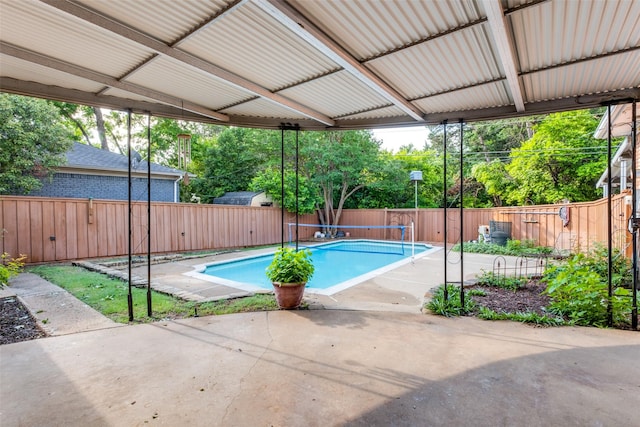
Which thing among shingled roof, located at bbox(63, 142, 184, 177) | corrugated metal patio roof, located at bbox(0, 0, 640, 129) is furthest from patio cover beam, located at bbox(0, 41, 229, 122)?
shingled roof, located at bbox(63, 142, 184, 177)

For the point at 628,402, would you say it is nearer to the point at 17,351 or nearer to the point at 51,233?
the point at 17,351

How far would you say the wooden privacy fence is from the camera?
6785 mm

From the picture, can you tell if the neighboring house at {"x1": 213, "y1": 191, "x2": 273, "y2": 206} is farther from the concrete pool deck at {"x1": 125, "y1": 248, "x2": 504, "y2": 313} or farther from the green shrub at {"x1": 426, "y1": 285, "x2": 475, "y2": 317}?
the green shrub at {"x1": 426, "y1": 285, "x2": 475, "y2": 317}

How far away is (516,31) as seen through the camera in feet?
6.18

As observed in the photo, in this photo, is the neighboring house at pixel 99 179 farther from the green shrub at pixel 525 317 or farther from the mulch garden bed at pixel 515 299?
the green shrub at pixel 525 317

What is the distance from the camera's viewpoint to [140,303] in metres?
4.02

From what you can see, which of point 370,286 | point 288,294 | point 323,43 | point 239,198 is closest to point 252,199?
point 239,198

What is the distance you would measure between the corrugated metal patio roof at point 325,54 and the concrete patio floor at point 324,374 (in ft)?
7.31

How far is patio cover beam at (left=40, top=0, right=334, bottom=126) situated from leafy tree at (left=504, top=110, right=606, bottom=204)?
12425 mm

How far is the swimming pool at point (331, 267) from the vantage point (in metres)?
5.79

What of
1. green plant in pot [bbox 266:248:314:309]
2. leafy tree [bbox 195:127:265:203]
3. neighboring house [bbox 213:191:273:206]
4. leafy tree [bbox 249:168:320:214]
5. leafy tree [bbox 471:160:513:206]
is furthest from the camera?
leafy tree [bbox 195:127:265:203]

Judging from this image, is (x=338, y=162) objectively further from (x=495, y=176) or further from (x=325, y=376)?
(x=325, y=376)

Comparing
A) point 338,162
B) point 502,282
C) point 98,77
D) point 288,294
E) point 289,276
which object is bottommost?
point 502,282

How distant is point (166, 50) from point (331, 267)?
7.84 meters
